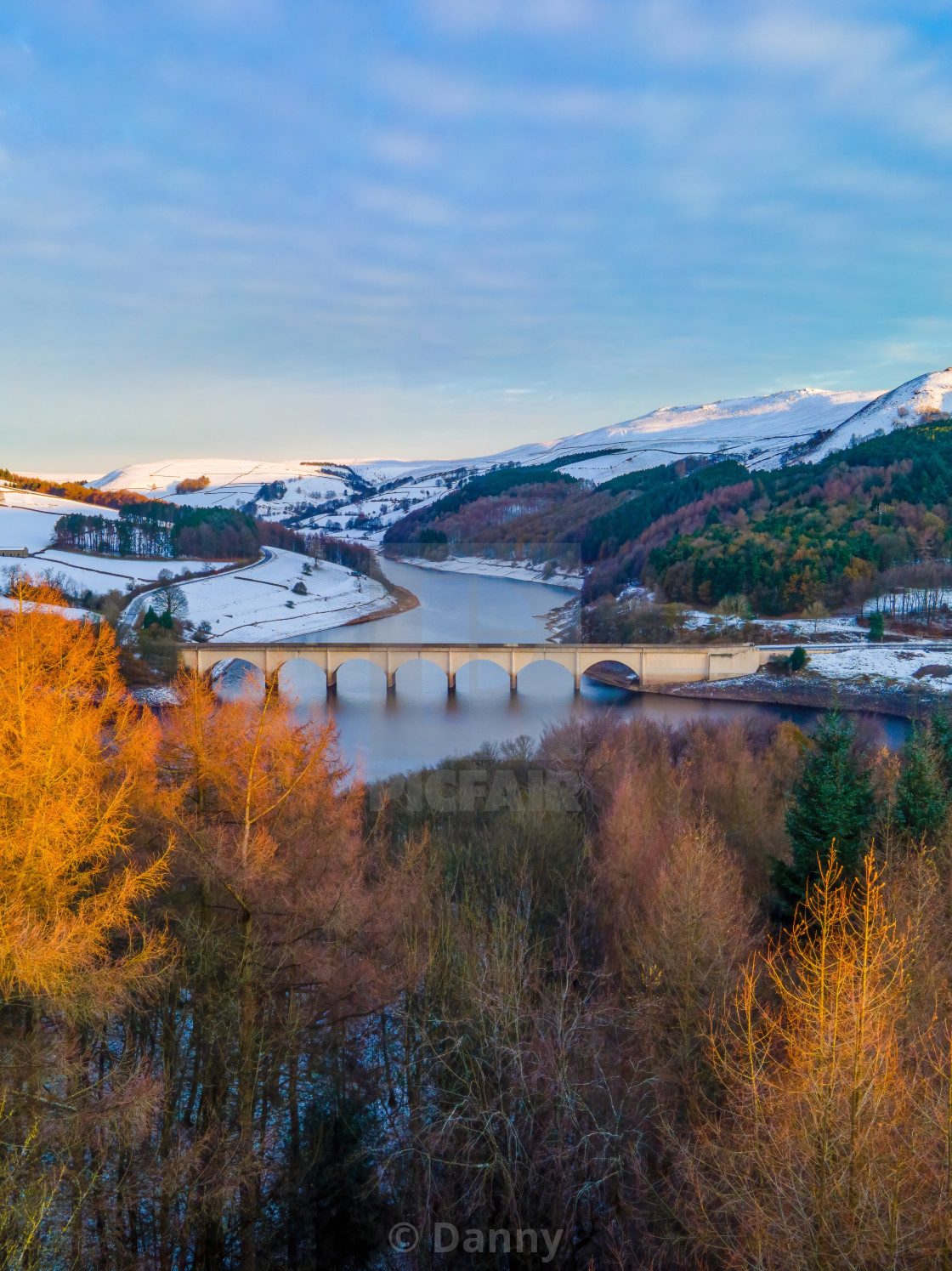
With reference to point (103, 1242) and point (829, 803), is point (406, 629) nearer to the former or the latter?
point (829, 803)

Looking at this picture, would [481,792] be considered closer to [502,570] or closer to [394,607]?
[394,607]

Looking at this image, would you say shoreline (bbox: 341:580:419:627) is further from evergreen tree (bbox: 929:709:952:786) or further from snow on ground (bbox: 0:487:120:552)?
evergreen tree (bbox: 929:709:952:786)

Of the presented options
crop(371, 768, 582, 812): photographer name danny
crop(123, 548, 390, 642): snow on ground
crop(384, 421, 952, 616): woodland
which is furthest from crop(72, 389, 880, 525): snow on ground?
crop(371, 768, 582, 812): photographer name danny

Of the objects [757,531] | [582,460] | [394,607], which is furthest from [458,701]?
[582,460]

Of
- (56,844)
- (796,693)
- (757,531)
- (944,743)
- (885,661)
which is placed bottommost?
(796,693)

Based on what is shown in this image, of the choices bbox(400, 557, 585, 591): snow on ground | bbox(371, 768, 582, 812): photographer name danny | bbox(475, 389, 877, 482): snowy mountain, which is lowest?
bbox(371, 768, 582, 812): photographer name danny

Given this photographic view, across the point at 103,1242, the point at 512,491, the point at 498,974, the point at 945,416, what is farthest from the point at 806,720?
the point at 512,491

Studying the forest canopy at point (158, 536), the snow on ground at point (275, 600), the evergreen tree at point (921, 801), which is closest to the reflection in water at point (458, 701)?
the snow on ground at point (275, 600)
